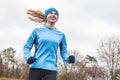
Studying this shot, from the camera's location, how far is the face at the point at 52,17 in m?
5.41

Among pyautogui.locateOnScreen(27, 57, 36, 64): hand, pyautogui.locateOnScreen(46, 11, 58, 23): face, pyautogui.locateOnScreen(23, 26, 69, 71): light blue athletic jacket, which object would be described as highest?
pyautogui.locateOnScreen(46, 11, 58, 23): face

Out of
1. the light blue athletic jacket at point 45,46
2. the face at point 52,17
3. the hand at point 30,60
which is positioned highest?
the face at point 52,17

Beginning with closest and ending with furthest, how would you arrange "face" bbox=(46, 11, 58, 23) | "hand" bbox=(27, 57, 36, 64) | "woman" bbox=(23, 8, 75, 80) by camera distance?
"hand" bbox=(27, 57, 36, 64), "woman" bbox=(23, 8, 75, 80), "face" bbox=(46, 11, 58, 23)

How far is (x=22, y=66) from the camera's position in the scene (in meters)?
60.7

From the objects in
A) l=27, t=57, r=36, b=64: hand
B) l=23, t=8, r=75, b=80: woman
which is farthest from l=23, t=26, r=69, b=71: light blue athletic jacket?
l=27, t=57, r=36, b=64: hand

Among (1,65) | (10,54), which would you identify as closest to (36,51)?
(1,65)

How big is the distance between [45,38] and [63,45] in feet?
1.36

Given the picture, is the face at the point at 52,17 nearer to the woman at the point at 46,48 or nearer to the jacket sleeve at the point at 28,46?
the woman at the point at 46,48

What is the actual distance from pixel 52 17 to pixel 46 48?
51 cm

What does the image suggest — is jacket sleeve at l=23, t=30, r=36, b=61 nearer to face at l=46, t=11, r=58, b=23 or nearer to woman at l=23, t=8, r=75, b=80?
woman at l=23, t=8, r=75, b=80

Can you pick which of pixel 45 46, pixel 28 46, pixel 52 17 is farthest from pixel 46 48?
pixel 52 17

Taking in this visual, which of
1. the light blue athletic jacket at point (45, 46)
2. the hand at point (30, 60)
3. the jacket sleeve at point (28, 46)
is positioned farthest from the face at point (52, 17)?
the hand at point (30, 60)

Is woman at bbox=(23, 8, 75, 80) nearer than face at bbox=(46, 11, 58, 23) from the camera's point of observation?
Yes

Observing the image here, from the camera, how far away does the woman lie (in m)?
5.17
